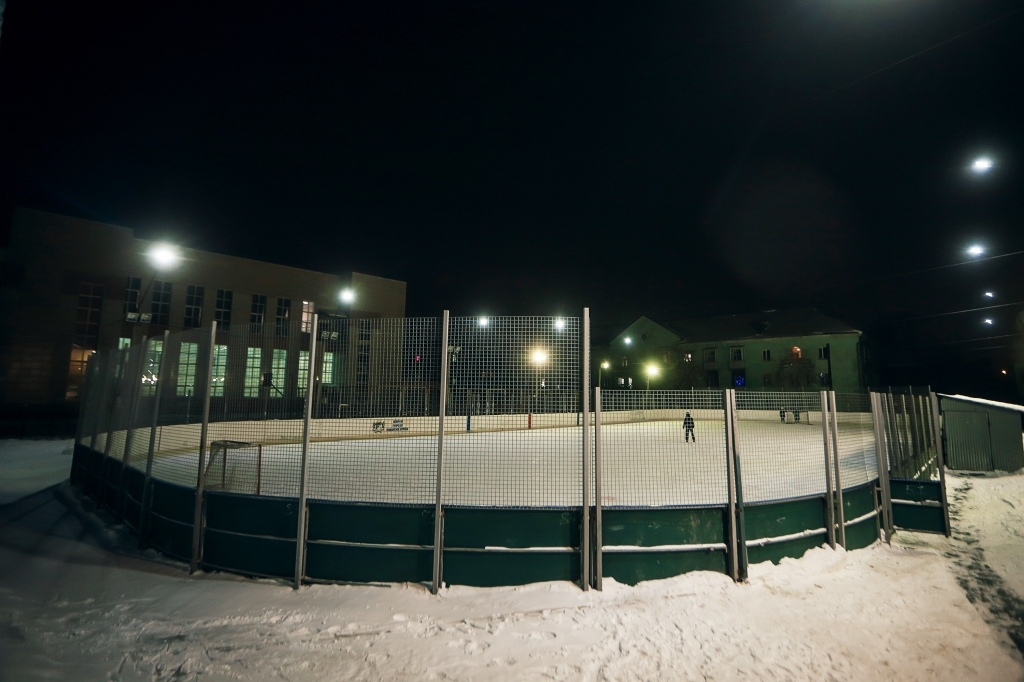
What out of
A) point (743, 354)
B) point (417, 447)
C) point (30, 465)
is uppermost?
point (743, 354)

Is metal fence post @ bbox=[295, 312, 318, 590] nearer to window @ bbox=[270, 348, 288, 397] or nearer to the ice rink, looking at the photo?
the ice rink

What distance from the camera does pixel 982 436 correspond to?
1332cm

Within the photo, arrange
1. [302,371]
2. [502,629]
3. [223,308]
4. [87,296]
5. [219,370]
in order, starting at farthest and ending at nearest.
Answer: [223,308], [87,296], [219,370], [302,371], [502,629]

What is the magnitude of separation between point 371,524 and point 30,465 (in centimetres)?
1647

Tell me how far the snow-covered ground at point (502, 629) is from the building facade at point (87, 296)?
1926 centimetres

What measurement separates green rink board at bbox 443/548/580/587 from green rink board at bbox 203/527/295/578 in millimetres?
1747

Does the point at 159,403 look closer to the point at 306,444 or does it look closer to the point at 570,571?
the point at 306,444

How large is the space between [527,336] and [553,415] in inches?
42.3

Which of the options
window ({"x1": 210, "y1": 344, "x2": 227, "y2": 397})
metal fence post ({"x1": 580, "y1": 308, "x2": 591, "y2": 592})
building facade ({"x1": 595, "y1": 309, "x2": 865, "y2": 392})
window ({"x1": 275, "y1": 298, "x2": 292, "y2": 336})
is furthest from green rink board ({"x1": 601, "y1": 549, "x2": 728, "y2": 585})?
building facade ({"x1": 595, "y1": 309, "x2": 865, "y2": 392})

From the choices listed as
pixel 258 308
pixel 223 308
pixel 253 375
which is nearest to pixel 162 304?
pixel 223 308

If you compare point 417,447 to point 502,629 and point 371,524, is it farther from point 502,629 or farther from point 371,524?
point 502,629

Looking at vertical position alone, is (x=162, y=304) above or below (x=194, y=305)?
below

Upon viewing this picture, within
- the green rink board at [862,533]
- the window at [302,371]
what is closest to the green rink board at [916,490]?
the green rink board at [862,533]

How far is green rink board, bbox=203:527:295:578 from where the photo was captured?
501cm
